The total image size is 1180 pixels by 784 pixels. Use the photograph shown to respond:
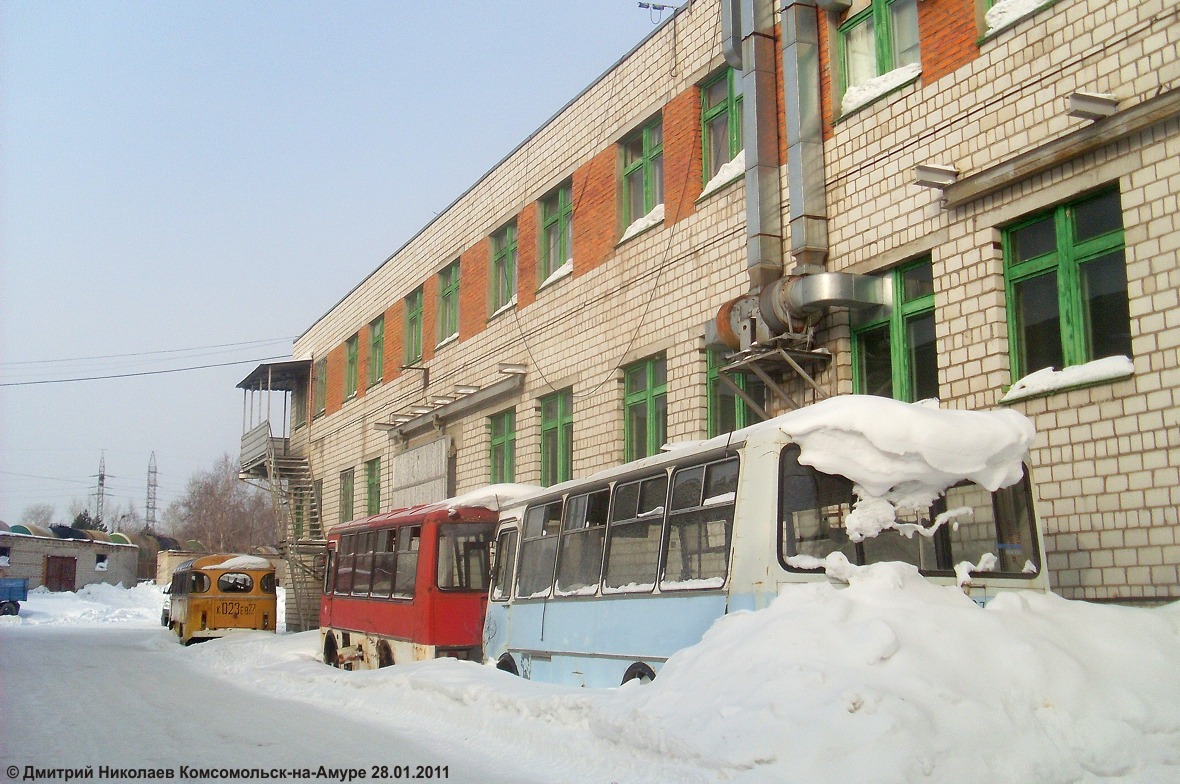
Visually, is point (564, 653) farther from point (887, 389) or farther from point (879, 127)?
point (879, 127)

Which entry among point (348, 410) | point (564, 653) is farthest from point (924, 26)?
point (348, 410)

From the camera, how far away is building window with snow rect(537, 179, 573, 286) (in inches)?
803

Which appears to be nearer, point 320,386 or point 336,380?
point 336,380

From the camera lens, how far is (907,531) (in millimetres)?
8359

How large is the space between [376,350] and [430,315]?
4.62m

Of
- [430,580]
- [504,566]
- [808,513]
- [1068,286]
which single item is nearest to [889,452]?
[808,513]

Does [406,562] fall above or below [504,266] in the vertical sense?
below

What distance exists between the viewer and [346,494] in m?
32.0

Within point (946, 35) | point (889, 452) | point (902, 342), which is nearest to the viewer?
point (889, 452)

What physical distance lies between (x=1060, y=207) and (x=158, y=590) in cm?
5441

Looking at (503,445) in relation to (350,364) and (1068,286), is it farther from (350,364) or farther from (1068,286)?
(1068,286)

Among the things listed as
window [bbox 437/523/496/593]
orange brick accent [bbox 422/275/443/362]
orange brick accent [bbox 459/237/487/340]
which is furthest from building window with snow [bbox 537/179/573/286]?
window [bbox 437/523/496/593]

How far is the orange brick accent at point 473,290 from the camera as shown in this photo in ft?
77.4

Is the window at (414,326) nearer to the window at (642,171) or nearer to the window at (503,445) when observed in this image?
the window at (503,445)
